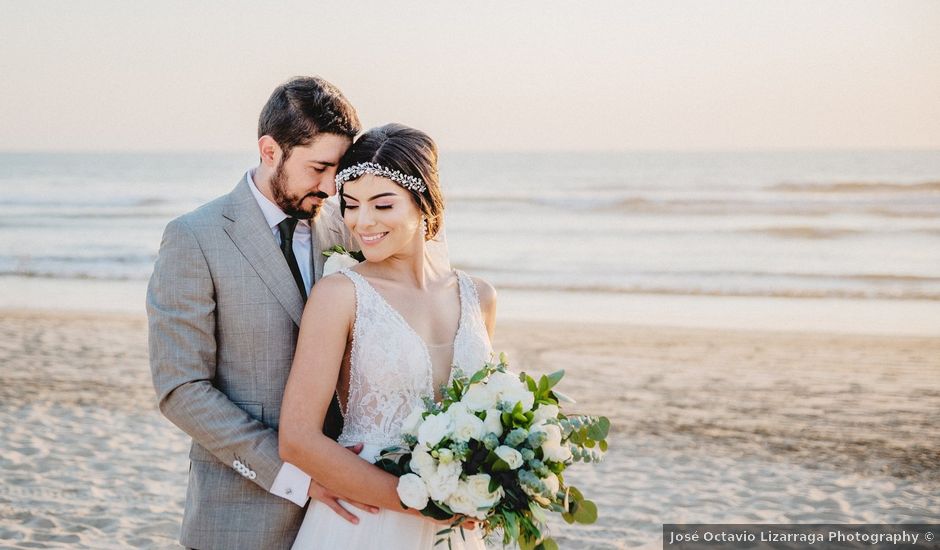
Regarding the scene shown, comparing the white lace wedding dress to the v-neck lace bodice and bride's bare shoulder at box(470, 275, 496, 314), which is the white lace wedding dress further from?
bride's bare shoulder at box(470, 275, 496, 314)

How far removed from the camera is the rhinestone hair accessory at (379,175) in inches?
118

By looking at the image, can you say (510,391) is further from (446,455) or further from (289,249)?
(289,249)

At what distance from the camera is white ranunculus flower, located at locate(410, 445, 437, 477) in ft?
8.68

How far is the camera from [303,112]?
3.06 meters

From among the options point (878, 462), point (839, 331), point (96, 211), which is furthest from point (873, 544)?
point (96, 211)

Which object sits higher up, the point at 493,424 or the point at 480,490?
the point at 493,424

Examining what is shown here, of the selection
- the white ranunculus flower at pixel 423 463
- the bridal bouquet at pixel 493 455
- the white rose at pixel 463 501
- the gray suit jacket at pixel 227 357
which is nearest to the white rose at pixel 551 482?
the bridal bouquet at pixel 493 455

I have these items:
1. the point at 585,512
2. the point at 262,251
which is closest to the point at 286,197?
the point at 262,251

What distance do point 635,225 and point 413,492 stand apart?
20850 millimetres

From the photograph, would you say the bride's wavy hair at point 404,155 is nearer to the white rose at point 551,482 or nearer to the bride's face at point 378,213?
the bride's face at point 378,213

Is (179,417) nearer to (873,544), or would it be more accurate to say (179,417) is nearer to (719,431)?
(873,544)

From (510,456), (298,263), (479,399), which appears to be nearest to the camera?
(510,456)

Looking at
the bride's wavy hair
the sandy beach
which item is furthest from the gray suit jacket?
the sandy beach

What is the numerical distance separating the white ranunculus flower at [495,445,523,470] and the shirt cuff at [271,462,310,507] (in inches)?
27.9
